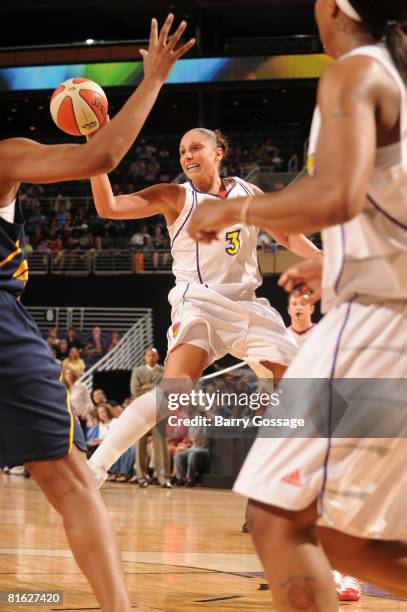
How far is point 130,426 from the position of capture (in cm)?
516

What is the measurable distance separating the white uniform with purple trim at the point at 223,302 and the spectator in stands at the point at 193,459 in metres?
8.07

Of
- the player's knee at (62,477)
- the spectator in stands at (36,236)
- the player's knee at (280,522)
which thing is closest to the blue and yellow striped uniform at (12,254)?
the player's knee at (62,477)

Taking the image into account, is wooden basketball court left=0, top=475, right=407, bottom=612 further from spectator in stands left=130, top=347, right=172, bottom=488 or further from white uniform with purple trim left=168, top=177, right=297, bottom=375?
spectator in stands left=130, top=347, right=172, bottom=488

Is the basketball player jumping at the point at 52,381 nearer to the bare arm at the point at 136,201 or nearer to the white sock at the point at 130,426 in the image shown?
the bare arm at the point at 136,201

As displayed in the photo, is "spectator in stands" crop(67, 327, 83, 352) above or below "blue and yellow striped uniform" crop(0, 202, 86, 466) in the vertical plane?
below

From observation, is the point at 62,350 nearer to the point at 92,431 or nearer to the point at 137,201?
the point at 92,431

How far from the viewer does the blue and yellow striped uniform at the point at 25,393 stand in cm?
298

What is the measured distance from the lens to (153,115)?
3102 cm

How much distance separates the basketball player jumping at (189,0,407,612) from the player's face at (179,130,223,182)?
3371 millimetres

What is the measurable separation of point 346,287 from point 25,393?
1.16m

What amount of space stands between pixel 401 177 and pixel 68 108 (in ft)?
8.88

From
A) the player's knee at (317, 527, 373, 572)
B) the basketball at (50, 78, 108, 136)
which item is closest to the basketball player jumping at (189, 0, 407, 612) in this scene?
the player's knee at (317, 527, 373, 572)

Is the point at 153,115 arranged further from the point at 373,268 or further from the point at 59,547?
the point at 373,268

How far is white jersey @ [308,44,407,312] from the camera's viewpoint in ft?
7.95
